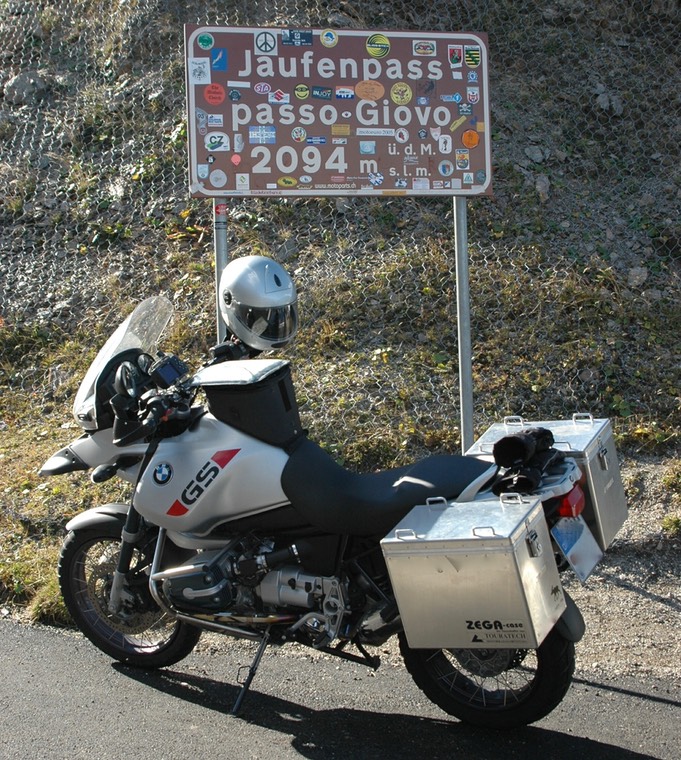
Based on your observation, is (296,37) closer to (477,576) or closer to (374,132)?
(374,132)

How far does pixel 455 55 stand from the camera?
5.49 m

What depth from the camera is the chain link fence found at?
694 centimetres

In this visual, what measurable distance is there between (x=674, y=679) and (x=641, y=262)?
4.53 meters

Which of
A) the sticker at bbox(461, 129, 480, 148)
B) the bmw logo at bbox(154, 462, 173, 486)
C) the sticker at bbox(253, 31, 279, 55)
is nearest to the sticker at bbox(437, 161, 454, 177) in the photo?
the sticker at bbox(461, 129, 480, 148)

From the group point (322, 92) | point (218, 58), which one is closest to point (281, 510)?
point (322, 92)

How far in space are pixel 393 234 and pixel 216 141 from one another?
10.7ft

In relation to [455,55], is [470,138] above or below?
below

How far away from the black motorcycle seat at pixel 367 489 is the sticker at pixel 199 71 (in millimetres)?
2497

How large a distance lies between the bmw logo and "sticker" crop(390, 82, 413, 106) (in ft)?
8.76

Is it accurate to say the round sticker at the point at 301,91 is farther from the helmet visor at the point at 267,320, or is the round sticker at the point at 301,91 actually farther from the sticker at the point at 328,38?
the helmet visor at the point at 267,320

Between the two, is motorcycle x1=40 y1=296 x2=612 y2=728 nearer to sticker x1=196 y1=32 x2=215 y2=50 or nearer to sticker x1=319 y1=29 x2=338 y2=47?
sticker x1=196 y1=32 x2=215 y2=50

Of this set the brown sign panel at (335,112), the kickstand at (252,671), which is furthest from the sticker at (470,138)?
the kickstand at (252,671)

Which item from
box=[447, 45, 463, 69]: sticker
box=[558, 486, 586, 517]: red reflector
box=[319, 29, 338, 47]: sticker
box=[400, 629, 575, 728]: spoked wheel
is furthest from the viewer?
box=[447, 45, 463, 69]: sticker

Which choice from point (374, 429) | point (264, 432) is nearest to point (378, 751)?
point (264, 432)
